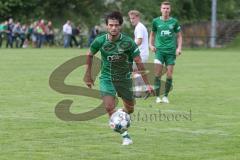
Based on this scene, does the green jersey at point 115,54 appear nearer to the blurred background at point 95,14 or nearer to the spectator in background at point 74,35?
the spectator in background at point 74,35

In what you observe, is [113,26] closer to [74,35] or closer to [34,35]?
[34,35]

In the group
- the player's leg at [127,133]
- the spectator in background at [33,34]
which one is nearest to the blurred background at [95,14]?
the spectator in background at [33,34]

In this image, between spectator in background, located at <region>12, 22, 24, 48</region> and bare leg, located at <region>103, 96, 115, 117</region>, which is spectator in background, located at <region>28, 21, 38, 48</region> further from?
bare leg, located at <region>103, 96, 115, 117</region>

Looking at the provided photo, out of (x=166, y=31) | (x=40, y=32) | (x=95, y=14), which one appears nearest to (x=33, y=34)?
(x=40, y=32)

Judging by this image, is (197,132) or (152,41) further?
(152,41)

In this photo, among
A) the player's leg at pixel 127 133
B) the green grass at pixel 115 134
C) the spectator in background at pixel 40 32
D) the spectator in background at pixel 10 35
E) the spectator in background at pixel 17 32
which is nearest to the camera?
the green grass at pixel 115 134

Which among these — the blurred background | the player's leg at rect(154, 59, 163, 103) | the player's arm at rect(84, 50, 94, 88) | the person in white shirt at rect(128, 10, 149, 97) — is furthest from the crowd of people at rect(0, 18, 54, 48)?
the player's arm at rect(84, 50, 94, 88)

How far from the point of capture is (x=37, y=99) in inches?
651

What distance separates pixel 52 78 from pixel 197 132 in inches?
422

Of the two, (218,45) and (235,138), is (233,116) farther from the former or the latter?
(218,45)

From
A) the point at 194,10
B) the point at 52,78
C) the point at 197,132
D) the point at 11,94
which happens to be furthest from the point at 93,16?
the point at 197,132

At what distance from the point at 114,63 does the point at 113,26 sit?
616mm

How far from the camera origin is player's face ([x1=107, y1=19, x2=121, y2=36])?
1023cm

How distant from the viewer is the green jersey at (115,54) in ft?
34.5
